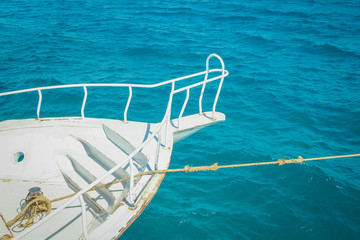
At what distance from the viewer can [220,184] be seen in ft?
24.3

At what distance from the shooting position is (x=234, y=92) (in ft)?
37.7

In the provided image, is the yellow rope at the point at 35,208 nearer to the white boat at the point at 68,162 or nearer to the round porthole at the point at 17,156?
the white boat at the point at 68,162

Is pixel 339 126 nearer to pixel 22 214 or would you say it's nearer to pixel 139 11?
pixel 22 214

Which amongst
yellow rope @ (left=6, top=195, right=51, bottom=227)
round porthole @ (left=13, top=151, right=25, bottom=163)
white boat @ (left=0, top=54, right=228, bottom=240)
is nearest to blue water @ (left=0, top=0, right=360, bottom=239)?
white boat @ (left=0, top=54, right=228, bottom=240)

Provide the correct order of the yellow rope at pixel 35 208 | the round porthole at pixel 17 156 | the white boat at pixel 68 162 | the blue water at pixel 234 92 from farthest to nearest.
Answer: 1. the blue water at pixel 234 92
2. the round porthole at pixel 17 156
3. the white boat at pixel 68 162
4. the yellow rope at pixel 35 208

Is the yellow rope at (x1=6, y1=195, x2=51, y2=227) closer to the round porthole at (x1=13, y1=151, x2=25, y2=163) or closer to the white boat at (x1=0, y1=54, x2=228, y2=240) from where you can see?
the white boat at (x1=0, y1=54, x2=228, y2=240)

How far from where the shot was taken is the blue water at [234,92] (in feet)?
21.5

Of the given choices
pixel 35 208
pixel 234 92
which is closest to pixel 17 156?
pixel 35 208

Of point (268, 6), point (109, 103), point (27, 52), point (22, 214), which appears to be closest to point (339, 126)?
point (109, 103)

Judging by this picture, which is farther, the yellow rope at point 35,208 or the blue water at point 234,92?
the blue water at point 234,92

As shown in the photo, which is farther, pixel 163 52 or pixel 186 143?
pixel 163 52

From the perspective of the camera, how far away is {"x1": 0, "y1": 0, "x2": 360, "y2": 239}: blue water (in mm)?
6566

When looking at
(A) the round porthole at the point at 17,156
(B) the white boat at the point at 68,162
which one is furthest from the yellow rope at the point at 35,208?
(A) the round porthole at the point at 17,156

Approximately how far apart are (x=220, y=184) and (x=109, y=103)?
535 cm
